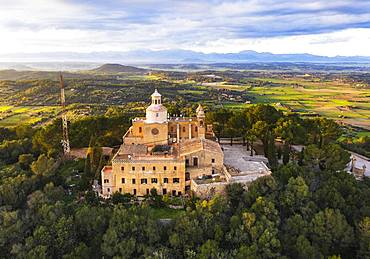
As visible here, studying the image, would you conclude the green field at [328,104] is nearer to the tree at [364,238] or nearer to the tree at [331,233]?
the tree at [364,238]

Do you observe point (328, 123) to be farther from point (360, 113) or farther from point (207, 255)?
point (360, 113)

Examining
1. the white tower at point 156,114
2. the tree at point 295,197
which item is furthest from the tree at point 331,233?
the white tower at point 156,114

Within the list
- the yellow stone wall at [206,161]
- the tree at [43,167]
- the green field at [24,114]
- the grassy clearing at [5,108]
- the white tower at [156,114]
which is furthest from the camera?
the grassy clearing at [5,108]

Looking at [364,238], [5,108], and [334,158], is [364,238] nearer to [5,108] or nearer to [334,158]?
[334,158]

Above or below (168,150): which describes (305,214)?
below

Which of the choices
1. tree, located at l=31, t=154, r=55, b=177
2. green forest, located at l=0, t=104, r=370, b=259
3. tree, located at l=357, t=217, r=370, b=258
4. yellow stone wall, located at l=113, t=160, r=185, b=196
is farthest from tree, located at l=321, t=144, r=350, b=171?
tree, located at l=31, t=154, r=55, b=177

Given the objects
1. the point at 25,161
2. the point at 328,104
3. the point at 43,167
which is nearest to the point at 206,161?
the point at 43,167

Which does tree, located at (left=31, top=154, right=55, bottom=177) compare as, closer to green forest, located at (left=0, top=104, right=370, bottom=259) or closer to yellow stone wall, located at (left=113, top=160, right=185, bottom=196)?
green forest, located at (left=0, top=104, right=370, bottom=259)

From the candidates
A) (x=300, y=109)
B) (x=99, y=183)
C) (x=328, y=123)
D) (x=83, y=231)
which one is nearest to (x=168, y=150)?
(x=99, y=183)
